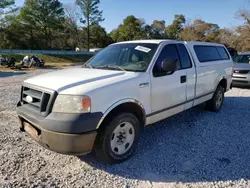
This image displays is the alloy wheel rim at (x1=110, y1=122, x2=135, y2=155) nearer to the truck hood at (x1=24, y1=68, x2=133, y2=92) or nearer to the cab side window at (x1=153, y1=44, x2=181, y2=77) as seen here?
the truck hood at (x1=24, y1=68, x2=133, y2=92)

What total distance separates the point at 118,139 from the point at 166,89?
1.21 m

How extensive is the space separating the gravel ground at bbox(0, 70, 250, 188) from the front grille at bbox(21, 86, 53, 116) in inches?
31.8

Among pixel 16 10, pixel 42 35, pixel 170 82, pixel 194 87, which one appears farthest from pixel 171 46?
pixel 42 35

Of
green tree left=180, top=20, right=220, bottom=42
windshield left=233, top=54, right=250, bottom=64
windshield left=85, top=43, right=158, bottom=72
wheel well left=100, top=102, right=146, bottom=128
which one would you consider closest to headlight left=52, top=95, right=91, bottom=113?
wheel well left=100, top=102, right=146, bottom=128

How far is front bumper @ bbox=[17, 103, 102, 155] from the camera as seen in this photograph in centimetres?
254

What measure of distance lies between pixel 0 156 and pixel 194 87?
3.70 m

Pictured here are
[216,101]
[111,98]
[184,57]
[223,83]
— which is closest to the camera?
[111,98]

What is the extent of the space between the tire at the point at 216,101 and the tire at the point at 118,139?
3013 millimetres

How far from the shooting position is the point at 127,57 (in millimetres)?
3773

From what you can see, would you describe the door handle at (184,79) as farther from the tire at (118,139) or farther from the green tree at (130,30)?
the green tree at (130,30)

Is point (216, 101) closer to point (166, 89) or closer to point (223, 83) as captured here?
point (223, 83)

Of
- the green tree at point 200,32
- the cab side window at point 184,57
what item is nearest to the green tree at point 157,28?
the green tree at point 200,32

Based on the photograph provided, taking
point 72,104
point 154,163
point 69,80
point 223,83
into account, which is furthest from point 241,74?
point 72,104

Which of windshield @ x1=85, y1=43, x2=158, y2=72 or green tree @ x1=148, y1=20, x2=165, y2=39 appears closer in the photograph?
Answer: windshield @ x1=85, y1=43, x2=158, y2=72
